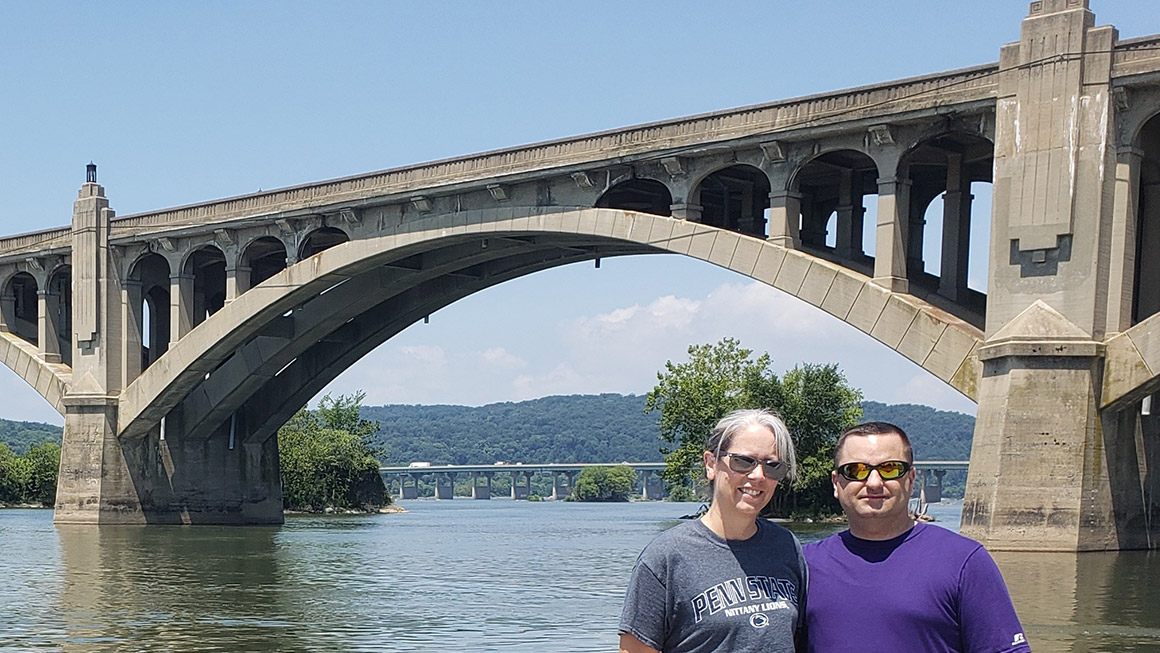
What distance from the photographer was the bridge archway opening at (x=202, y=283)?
55.8m

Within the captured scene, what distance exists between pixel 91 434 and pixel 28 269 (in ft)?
27.2

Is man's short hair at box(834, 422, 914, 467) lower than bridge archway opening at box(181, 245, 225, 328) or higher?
lower

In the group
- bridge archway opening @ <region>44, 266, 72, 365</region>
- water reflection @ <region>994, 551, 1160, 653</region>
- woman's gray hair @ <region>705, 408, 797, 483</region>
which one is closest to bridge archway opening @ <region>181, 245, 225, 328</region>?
bridge archway opening @ <region>44, 266, 72, 365</region>

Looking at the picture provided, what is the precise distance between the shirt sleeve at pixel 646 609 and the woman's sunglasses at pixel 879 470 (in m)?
0.74

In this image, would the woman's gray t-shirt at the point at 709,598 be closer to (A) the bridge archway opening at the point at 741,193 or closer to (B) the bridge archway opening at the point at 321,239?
(A) the bridge archway opening at the point at 741,193

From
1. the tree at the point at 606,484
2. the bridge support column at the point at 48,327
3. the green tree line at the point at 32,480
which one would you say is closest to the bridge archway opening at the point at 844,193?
the bridge support column at the point at 48,327

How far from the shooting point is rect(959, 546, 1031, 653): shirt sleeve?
490 cm

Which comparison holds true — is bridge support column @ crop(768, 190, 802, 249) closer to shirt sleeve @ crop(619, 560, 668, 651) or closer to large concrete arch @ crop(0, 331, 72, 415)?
large concrete arch @ crop(0, 331, 72, 415)

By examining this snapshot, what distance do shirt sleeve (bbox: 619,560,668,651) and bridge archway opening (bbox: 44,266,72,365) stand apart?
57.8 metres

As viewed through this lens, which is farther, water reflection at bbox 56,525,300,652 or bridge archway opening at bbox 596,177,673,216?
bridge archway opening at bbox 596,177,673,216

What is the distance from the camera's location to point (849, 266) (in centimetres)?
3925

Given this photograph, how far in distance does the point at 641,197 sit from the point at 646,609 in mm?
42649

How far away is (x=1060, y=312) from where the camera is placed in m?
31.8

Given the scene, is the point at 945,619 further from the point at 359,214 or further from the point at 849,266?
the point at 359,214
